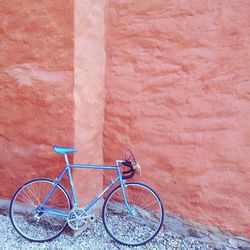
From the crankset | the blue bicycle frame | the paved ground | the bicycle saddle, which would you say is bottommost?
the paved ground

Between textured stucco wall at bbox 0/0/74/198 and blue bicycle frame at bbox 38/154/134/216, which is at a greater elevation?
textured stucco wall at bbox 0/0/74/198

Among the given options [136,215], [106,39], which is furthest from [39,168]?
[106,39]

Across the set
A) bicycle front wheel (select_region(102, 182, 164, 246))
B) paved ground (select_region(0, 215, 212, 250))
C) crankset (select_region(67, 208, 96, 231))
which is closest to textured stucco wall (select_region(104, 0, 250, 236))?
bicycle front wheel (select_region(102, 182, 164, 246))

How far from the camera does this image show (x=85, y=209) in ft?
10.5

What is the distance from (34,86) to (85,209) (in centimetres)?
132

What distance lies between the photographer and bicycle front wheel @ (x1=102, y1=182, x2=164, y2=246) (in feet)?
10.5

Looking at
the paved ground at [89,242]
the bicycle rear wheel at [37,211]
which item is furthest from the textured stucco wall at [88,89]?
the paved ground at [89,242]

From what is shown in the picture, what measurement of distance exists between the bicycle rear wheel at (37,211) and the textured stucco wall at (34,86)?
0.15 metres

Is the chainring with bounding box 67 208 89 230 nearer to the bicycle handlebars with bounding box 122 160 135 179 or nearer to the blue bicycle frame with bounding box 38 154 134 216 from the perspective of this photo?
the blue bicycle frame with bounding box 38 154 134 216

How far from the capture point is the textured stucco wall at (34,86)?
3.14 metres

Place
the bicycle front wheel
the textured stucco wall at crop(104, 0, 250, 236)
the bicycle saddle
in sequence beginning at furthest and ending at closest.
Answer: the bicycle front wheel → the bicycle saddle → the textured stucco wall at crop(104, 0, 250, 236)

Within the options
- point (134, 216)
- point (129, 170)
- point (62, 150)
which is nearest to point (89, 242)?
point (134, 216)

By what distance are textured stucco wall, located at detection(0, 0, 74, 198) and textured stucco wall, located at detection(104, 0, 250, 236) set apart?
0.48 metres

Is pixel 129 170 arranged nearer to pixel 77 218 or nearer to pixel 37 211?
pixel 77 218
